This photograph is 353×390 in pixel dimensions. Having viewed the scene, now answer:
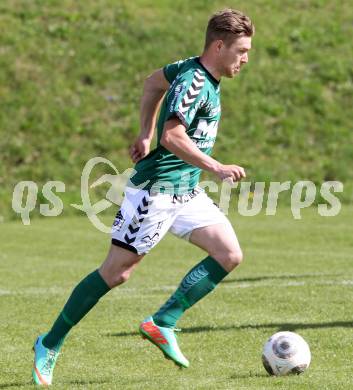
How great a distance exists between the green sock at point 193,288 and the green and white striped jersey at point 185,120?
1.61ft

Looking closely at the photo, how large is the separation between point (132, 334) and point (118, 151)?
→ 1337cm

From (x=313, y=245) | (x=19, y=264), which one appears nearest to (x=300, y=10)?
(x=313, y=245)

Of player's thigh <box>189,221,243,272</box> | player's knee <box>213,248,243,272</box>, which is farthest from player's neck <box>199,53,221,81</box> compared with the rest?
player's knee <box>213,248,243,272</box>

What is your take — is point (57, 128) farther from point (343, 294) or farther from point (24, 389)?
point (24, 389)

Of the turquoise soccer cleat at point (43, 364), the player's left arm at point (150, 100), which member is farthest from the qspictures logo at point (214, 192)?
the turquoise soccer cleat at point (43, 364)

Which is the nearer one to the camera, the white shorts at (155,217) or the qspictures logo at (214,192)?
the white shorts at (155,217)

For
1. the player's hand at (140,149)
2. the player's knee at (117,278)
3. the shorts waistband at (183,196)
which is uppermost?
the player's hand at (140,149)

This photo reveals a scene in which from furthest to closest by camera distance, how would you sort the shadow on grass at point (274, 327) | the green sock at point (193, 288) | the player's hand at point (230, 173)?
the shadow on grass at point (274, 327), the green sock at point (193, 288), the player's hand at point (230, 173)

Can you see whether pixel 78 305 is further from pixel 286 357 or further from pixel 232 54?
pixel 232 54

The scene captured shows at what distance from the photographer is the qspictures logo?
1972cm

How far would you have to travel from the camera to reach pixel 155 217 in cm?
628

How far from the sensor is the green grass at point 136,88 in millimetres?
21000

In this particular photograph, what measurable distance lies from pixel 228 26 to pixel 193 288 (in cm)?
158

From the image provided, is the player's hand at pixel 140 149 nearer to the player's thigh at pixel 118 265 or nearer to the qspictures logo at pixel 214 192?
the player's thigh at pixel 118 265
